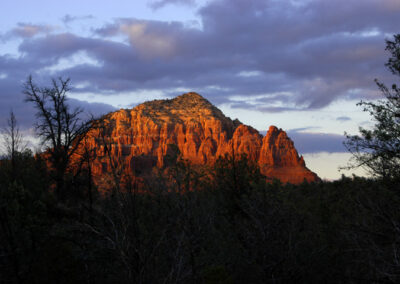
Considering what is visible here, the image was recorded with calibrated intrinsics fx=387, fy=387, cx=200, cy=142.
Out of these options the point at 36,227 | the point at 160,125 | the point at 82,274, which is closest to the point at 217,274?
the point at 82,274

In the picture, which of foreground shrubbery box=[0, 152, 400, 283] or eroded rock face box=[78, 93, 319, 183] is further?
eroded rock face box=[78, 93, 319, 183]

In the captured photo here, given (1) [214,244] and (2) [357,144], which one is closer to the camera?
(2) [357,144]

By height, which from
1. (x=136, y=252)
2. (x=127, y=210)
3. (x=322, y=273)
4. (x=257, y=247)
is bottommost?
(x=322, y=273)

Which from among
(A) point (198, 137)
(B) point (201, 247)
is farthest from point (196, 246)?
(A) point (198, 137)

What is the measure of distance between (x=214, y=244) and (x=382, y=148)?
7.82 meters

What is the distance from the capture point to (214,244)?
55.0 ft

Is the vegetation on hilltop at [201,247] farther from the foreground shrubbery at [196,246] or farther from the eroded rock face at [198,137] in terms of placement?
the eroded rock face at [198,137]

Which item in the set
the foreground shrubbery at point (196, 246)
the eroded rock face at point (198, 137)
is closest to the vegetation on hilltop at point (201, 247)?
the foreground shrubbery at point (196, 246)

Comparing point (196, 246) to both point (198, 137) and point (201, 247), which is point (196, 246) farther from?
point (198, 137)

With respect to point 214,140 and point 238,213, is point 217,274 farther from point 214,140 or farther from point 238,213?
point 214,140

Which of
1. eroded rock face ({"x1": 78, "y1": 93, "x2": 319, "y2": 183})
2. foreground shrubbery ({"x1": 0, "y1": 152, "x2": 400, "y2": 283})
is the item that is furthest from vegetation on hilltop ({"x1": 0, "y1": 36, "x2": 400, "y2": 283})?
eroded rock face ({"x1": 78, "y1": 93, "x2": 319, "y2": 183})

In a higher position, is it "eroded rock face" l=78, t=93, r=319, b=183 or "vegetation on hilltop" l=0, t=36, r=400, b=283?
"eroded rock face" l=78, t=93, r=319, b=183

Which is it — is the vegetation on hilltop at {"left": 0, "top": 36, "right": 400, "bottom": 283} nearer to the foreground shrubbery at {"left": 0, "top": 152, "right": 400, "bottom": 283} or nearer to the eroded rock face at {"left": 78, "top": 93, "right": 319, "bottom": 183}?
the foreground shrubbery at {"left": 0, "top": 152, "right": 400, "bottom": 283}

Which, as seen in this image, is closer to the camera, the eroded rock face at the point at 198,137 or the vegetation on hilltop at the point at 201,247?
the vegetation on hilltop at the point at 201,247
